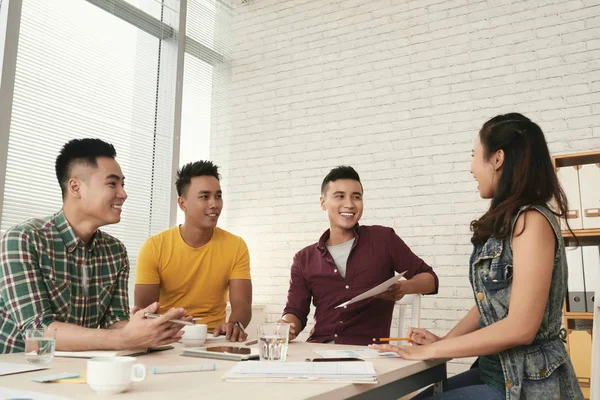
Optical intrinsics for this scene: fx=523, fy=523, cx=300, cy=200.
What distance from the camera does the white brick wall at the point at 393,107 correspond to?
3289 mm

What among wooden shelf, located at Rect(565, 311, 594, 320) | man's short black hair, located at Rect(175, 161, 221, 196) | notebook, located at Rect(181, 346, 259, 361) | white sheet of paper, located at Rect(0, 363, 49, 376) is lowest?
white sheet of paper, located at Rect(0, 363, 49, 376)

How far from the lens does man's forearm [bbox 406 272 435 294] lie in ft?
6.85

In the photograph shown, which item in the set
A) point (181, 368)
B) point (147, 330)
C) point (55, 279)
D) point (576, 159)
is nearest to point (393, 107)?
point (576, 159)

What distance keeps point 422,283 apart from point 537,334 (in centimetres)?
87

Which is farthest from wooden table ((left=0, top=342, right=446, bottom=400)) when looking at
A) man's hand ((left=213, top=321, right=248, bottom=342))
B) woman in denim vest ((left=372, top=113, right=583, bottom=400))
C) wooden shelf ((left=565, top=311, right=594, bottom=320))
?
wooden shelf ((left=565, top=311, right=594, bottom=320))

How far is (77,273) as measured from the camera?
1.64m

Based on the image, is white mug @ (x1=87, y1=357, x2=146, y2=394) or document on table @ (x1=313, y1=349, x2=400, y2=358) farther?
document on table @ (x1=313, y1=349, x2=400, y2=358)

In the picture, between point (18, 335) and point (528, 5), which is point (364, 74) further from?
point (18, 335)

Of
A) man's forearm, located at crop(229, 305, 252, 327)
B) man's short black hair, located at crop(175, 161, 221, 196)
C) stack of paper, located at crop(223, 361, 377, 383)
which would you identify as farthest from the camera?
man's short black hair, located at crop(175, 161, 221, 196)

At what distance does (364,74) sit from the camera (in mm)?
3922

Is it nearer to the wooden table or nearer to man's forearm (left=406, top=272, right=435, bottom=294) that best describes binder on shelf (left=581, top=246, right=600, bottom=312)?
man's forearm (left=406, top=272, right=435, bottom=294)

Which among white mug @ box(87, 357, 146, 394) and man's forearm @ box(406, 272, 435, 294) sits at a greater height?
man's forearm @ box(406, 272, 435, 294)

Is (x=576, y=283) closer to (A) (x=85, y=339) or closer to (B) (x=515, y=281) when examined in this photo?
(B) (x=515, y=281)

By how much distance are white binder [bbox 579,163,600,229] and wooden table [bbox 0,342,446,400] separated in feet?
6.39
